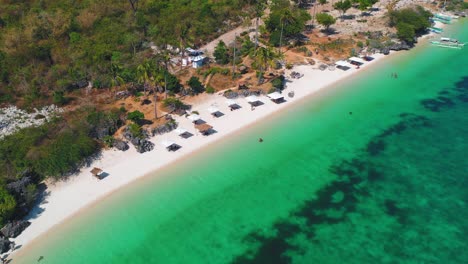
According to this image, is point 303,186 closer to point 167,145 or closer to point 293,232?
point 293,232

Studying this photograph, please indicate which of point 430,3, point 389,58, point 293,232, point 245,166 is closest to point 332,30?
point 389,58

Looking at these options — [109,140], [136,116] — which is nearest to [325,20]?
[136,116]

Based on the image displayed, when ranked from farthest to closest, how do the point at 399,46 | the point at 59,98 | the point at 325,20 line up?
the point at 325,20 < the point at 399,46 < the point at 59,98

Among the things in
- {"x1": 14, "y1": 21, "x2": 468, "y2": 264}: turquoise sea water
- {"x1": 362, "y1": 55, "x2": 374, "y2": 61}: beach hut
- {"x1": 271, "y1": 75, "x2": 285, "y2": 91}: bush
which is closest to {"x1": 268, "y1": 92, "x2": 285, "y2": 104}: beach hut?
{"x1": 271, "y1": 75, "x2": 285, "y2": 91}: bush

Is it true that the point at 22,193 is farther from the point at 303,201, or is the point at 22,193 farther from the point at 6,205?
the point at 303,201

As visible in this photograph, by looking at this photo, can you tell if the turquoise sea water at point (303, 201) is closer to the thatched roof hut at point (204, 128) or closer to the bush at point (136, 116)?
the thatched roof hut at point (204, 128)

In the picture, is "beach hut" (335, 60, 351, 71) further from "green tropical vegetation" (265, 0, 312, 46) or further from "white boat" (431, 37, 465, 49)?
"white boat" (431, 37, 465, 49)
